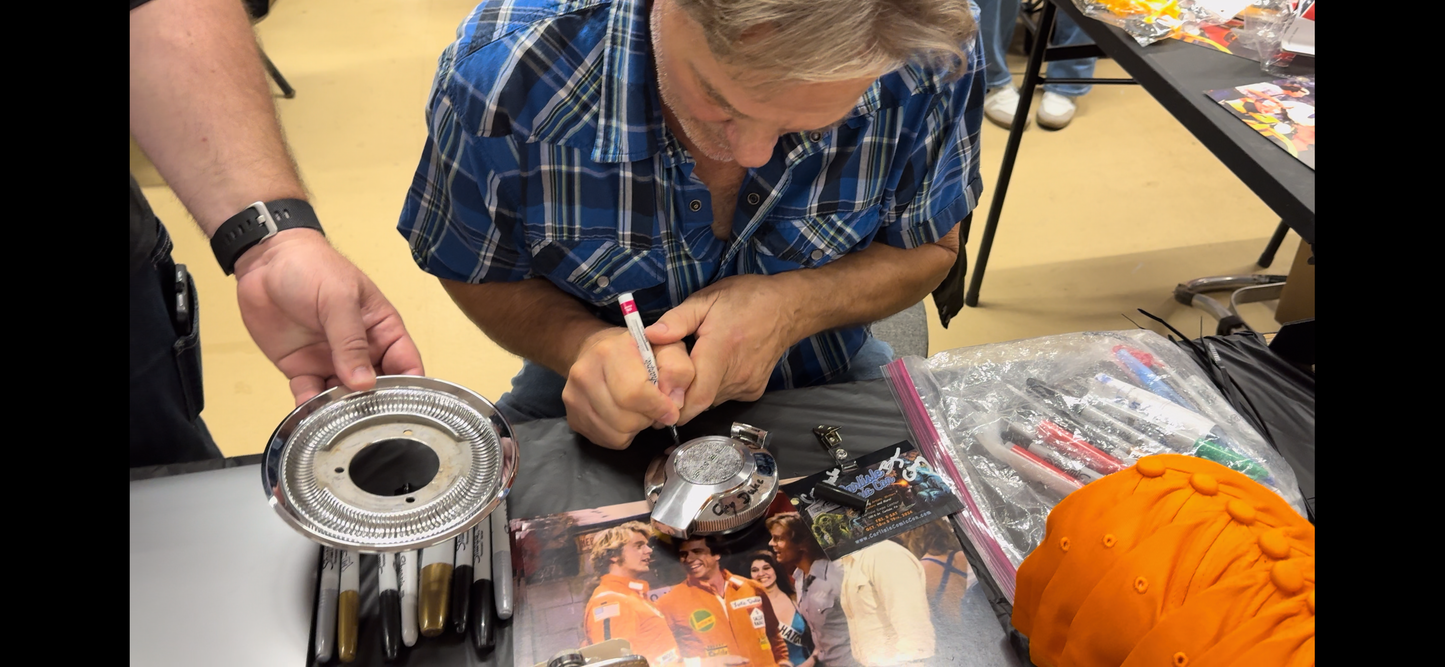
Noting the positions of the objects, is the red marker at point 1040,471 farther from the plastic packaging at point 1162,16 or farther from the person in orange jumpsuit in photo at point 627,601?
the plastic packaging at point 1162,16

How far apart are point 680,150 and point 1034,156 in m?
2.68

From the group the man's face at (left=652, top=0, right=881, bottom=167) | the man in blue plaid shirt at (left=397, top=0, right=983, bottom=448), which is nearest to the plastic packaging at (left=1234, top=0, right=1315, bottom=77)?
the man in blue plaid shirt at (left=397, top=0, right=983, bottom=448)

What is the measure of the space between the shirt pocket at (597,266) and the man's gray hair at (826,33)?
0.42m

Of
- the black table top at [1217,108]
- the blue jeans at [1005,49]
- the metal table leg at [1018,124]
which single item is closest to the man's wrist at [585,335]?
the black table top at [1217,108]

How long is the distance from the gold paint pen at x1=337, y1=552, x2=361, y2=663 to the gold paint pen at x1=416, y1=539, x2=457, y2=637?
6 centimetres

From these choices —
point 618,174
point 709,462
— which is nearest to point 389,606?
point 709,462

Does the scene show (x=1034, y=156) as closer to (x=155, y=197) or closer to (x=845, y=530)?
(x=845, y=530)

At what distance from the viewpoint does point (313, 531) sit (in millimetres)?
831

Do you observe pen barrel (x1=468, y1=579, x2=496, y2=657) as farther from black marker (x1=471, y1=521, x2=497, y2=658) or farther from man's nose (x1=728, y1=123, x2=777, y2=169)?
man's nose (x1=728, y1=123, x2=777, y2=169)

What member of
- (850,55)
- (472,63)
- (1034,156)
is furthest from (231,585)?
(1034,156)

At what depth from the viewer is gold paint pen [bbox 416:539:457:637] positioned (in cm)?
93

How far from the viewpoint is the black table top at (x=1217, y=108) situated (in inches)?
58.4

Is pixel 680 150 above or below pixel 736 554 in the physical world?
above

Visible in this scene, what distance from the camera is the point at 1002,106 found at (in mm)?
3658
